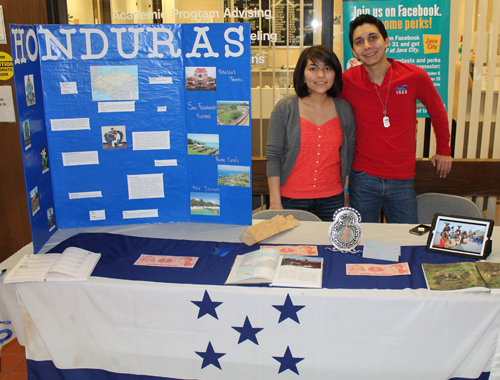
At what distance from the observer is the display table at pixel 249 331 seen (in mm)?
1583

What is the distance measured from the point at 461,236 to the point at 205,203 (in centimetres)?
120

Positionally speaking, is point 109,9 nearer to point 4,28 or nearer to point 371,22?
point 4,28

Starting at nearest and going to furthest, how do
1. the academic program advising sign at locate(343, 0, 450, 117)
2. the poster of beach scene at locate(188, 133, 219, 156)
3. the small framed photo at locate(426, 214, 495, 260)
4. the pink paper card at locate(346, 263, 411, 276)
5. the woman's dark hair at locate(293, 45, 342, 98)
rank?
the pink paper card at locate(346, 263, 411, 276) < the small framed photo at locate(426, 214, 495, 260) < the poster of beach scene at locate(188, 133, 219, 156) < the woman's dark hair at locate(293, 45, 342, 98) < the academic program advising sign at locate(343, 0, 450, 117)

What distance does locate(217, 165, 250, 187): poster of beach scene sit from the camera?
7.18ft

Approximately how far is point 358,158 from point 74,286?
1.66m

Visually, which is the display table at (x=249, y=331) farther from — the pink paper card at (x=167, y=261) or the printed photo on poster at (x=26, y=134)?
the printed photo on poster at (x=26, y=134)

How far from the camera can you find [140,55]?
2.09 meters

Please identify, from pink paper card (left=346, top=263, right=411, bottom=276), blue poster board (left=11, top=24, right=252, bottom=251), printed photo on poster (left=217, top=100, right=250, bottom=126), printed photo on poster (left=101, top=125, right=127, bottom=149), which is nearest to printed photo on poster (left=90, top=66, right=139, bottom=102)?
blue poster board (left=11, top=24, right=252, bottom=251)

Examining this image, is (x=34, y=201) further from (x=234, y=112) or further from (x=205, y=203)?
(x=234, y=112)

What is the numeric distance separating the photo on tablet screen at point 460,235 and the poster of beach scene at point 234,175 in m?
0.90

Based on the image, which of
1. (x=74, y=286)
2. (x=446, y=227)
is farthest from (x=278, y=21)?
(x=74, y=286)

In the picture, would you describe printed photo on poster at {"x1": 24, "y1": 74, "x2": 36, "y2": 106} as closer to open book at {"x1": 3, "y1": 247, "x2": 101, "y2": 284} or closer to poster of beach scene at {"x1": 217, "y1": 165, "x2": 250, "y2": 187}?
open book at {"x1": 3, "y1": 247, "x2": 101, "y2": 284}

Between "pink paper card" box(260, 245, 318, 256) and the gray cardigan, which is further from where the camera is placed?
the gray cardigan

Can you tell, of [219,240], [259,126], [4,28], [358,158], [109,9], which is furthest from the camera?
[259,126]
